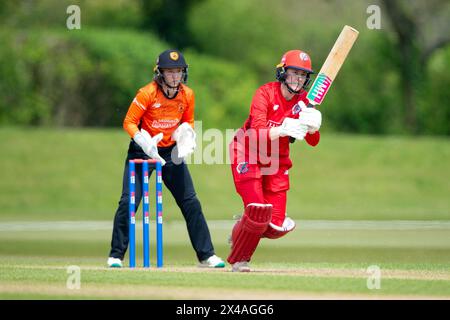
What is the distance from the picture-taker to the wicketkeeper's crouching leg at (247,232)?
980 centimetres

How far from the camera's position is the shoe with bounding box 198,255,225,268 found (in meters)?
10.4

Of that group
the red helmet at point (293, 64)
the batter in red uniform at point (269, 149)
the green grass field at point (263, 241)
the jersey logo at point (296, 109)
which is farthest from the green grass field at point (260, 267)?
the red helmet at point (293, 64)

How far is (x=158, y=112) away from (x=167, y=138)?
0.81 feet

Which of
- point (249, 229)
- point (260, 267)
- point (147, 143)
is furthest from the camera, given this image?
point (260, 267)

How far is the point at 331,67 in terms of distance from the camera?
10.1 m

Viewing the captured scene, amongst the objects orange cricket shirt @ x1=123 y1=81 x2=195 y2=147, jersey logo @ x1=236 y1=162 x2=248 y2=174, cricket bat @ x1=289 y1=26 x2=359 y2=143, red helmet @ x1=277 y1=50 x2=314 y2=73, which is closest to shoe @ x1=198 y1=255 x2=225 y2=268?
jersey logo @ x1=236 y1=162 x2=248 y2=174

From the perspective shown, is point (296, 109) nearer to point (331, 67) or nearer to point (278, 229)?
point (331, 67)

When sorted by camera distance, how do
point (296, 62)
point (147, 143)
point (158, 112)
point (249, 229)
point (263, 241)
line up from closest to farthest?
point (249, 229) → point (296, 62) → point (147, 143) → point (158, 112) → point (263, 241)

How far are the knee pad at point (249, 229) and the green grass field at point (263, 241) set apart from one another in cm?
21

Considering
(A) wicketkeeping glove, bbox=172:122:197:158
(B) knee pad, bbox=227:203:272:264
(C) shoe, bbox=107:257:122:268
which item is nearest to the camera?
(B) knee pad, bbox=227:203:272:264

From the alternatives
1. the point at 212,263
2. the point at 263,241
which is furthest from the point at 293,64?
the point at 263,241

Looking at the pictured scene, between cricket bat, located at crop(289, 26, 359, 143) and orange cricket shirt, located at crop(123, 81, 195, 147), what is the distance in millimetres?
1091

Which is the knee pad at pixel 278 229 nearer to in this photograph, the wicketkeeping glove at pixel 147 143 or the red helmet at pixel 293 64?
the wicketkeeping glove at pixel 147 143

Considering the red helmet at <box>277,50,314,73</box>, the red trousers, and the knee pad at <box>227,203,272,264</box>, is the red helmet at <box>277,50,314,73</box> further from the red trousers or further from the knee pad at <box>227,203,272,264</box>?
the knee pad at <box>227,203,272,264</box>
